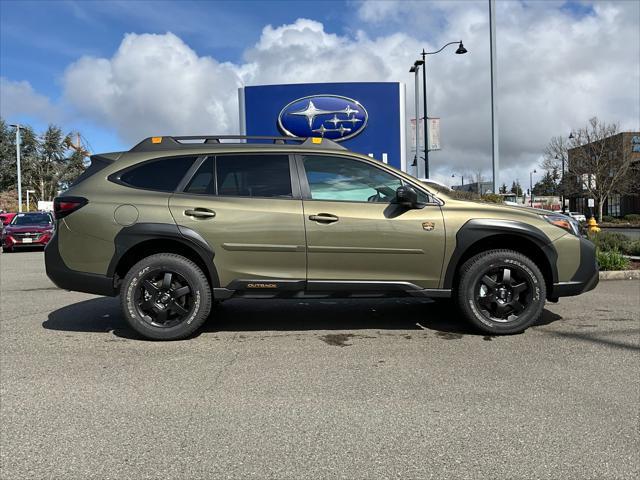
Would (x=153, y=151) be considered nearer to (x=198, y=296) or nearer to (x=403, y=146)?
(x=198, y=296)

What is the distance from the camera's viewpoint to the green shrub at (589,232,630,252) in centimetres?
1034

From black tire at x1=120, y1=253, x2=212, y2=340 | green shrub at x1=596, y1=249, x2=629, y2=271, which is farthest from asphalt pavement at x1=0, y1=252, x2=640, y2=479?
green shrub at x1=596, y1=249, x2=629, y2=271

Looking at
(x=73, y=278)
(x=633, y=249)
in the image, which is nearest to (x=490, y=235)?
(x=73, y=278)

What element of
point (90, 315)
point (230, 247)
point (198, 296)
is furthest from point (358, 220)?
point (90, 315)

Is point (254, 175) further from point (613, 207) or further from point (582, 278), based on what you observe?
point (613, 207)

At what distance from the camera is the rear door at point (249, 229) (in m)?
4.89

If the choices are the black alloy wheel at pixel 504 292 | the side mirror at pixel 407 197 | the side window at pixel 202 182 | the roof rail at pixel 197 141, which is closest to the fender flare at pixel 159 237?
the side window at pixel 202 182

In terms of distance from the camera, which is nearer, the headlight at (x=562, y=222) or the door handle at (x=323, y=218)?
the door handle at (x=323, y=218)

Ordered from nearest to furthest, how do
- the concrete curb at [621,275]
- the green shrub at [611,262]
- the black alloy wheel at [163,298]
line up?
1. the black alloy wheel at [163,298]
2. the concrete curb at [621,275]
3. the green shrub at [611,262]

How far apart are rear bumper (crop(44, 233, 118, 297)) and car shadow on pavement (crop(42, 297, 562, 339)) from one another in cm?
60

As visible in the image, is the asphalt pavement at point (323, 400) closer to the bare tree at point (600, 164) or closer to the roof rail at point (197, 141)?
the roof rail at point (197, 141)

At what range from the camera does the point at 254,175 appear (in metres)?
5.13

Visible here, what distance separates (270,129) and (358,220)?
9.19 metres

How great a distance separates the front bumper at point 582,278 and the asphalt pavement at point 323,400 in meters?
0.45
